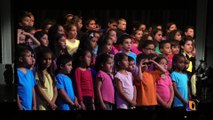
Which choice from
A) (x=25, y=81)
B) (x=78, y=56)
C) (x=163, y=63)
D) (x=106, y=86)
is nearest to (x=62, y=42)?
(x=78, y=56)

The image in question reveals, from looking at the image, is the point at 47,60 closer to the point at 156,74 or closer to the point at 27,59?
the point at 27,59

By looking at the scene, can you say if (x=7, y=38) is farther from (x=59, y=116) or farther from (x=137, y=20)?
(x=137, y=20)

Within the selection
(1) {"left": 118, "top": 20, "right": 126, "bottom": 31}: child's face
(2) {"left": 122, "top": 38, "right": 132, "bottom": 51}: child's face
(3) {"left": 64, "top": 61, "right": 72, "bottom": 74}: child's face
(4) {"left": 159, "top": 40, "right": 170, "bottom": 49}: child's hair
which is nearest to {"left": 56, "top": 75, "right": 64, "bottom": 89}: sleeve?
(3) {"left": 64, "top": 61, "right": 72, "bottom": 74}: child's face

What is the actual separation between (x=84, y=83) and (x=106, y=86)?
0.32 m

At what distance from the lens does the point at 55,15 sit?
19.3 ft

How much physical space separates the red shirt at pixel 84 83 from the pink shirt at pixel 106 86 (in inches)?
5.6

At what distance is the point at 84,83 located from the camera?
5.90m

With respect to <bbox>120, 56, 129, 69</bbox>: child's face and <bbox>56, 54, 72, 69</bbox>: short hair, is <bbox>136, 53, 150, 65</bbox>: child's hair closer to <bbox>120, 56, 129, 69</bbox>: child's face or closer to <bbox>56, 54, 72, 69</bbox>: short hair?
<bbox>120, 56, 129, 69</bbox>: child's face

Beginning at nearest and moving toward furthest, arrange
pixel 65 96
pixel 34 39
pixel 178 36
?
1. pixel 34 39
2. pixel 65 96
3. pixel 178 36

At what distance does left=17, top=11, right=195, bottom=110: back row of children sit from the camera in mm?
5852

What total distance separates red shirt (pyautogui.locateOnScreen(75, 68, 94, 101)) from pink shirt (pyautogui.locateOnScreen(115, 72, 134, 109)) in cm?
39

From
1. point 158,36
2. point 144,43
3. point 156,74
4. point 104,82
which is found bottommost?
point 104,82

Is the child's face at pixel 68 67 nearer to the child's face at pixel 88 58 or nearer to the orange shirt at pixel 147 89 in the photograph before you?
the child's face at pixel 88 58

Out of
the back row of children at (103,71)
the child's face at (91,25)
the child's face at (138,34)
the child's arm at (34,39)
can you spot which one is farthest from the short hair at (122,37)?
the child's arm at (34,39)
